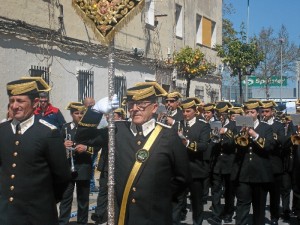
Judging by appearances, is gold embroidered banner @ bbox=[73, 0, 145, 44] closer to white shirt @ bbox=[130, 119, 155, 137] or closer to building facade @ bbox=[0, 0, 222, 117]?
white shirt @ bbox=[130, 119, 155, 137]

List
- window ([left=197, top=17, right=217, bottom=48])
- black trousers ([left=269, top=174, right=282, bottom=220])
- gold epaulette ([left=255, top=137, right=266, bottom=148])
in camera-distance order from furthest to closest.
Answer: window ([left=197, top=17, right=217, bottom=48]) → black trousers ([left=269, top=174, right=282, bottom=220]) → gold epaulette ([left=255, top=137, right=266, bottom=148])

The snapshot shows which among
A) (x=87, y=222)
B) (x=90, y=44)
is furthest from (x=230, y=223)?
(x=90, y=44)

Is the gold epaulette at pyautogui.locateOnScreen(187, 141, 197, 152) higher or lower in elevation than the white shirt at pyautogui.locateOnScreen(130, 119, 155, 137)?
lower

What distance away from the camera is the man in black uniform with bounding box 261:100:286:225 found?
9448 millimetres

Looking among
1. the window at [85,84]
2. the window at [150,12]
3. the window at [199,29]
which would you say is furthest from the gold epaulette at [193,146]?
the window at [199,29]

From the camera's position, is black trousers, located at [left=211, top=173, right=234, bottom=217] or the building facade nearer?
black trousers, located at [left=211, top=173, right=234, bottom=217]

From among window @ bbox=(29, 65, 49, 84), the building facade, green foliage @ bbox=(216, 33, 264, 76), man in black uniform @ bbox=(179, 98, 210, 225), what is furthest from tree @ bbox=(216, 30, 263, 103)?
man in black uniform @ bbox=(179, 98, 210, 225)

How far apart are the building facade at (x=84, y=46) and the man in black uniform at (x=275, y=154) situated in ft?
8.89

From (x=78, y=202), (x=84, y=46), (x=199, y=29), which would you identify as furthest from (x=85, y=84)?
(x=199, y=29)

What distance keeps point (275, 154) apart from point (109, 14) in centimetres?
487

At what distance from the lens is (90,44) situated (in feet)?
55.2

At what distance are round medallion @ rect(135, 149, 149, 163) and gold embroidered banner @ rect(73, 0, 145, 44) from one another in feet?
3.78

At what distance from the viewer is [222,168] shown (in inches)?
417

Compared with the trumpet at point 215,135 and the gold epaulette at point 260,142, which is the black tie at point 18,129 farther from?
the trumpet at point 215,135
